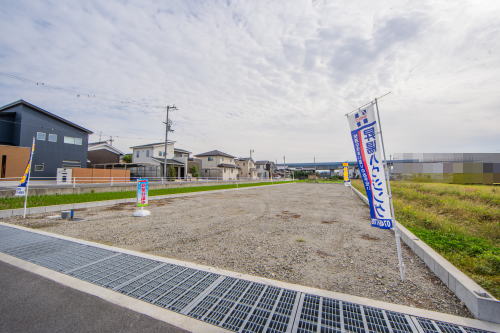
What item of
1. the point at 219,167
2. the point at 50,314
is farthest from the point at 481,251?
the point at 219,167

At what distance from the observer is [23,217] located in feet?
22.9

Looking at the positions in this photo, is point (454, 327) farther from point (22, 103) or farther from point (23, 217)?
point (22, 103)

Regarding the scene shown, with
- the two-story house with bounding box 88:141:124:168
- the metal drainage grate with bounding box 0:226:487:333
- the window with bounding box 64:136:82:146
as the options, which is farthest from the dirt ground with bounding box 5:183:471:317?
the two-story house with bounding box 88:141:124:168

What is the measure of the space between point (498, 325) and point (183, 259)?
13.8 feet

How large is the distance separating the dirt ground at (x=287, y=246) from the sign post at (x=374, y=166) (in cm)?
72

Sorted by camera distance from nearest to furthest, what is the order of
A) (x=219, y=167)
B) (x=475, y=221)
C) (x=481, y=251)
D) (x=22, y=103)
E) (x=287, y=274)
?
(x=287, y=274) < (x=481, y=251) < (x=475, y=221) < (x=22, y=103) < (x=219, y=167)

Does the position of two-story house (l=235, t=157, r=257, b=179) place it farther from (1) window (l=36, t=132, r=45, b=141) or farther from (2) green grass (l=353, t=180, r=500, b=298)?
(2) green grass (l=353, t=180, r=500, b=298)

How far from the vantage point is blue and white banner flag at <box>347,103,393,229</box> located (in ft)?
10.8

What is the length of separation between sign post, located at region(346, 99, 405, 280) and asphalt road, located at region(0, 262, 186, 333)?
3.19 metres

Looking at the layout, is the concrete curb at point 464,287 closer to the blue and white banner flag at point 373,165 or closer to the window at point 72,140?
the blue and white banner flag at point 373,165

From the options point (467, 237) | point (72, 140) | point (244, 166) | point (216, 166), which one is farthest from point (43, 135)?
point (244, 166)

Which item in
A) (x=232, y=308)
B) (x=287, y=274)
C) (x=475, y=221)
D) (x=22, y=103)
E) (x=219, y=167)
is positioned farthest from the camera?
(x=219, y=167)

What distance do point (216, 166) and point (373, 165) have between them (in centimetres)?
3931

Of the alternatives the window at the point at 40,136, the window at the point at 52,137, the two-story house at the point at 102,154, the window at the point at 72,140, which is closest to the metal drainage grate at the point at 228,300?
the window at the point at 40,136
